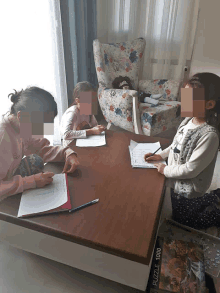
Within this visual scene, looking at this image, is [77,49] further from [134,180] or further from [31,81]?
[134,180]

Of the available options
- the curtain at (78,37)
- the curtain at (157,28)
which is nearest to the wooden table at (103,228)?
the curtain at (78,37)

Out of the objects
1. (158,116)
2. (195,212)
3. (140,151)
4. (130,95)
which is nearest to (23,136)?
(140,151)

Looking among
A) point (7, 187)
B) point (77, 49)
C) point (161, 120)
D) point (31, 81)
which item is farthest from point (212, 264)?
point (77, 49)

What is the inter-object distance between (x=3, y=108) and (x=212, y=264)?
168 cm

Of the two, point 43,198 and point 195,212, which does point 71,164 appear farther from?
point 195,212

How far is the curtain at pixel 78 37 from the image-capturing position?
230cm

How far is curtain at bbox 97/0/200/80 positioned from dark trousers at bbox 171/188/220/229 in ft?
7.80

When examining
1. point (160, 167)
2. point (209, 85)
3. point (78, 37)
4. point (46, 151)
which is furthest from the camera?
point (78, 37)

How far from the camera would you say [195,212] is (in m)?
1.24

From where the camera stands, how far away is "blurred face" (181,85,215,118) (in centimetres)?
101

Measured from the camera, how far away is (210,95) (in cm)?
99

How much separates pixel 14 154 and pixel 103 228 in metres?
0.56

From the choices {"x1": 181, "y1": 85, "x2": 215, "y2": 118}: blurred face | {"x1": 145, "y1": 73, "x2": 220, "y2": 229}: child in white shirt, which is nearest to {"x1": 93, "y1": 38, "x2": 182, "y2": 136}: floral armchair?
{"x1": 145, "y1": 73, "x2": 220, "y2": 229}: child in white shirt

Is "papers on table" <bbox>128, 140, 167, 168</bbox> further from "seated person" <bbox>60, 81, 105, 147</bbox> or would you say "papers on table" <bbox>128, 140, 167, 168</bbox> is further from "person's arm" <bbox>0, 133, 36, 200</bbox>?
"person's arm" <bbox>0, 133, 36, 200</bbox>
